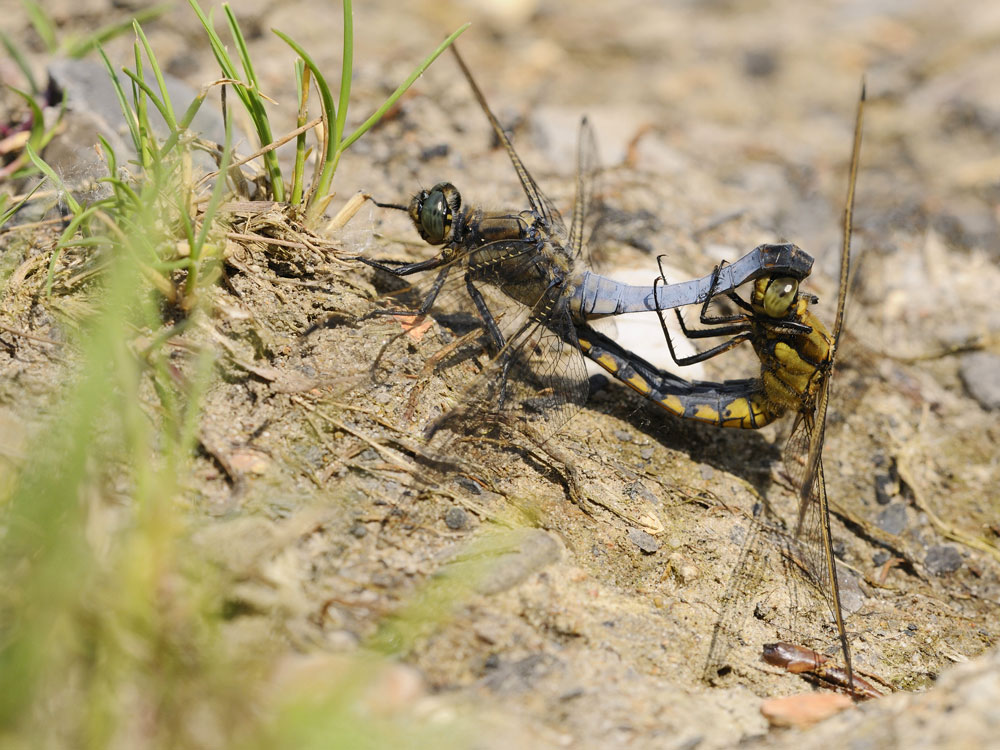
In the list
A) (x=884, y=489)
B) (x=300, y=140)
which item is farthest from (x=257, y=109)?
(x=884, y=489)

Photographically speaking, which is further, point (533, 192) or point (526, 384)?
point (533, 192)

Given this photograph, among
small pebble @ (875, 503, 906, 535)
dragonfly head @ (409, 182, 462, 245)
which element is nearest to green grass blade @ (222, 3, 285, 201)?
dragonfly head @ (409, 182, 462, 245)

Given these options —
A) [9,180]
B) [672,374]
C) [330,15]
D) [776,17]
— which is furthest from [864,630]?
[776,17]

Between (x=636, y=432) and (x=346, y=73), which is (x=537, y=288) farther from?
(x=346, y=73)

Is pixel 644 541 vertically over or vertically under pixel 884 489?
under

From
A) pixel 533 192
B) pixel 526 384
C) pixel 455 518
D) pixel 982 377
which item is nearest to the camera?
pixel 455 518

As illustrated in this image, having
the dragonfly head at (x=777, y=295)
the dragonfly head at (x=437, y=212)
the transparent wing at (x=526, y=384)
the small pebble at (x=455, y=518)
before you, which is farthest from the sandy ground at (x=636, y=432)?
the dragonfly head at (x=777, y=295)

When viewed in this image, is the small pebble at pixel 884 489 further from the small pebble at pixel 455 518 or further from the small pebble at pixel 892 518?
the small pebble at pixel 455 518
